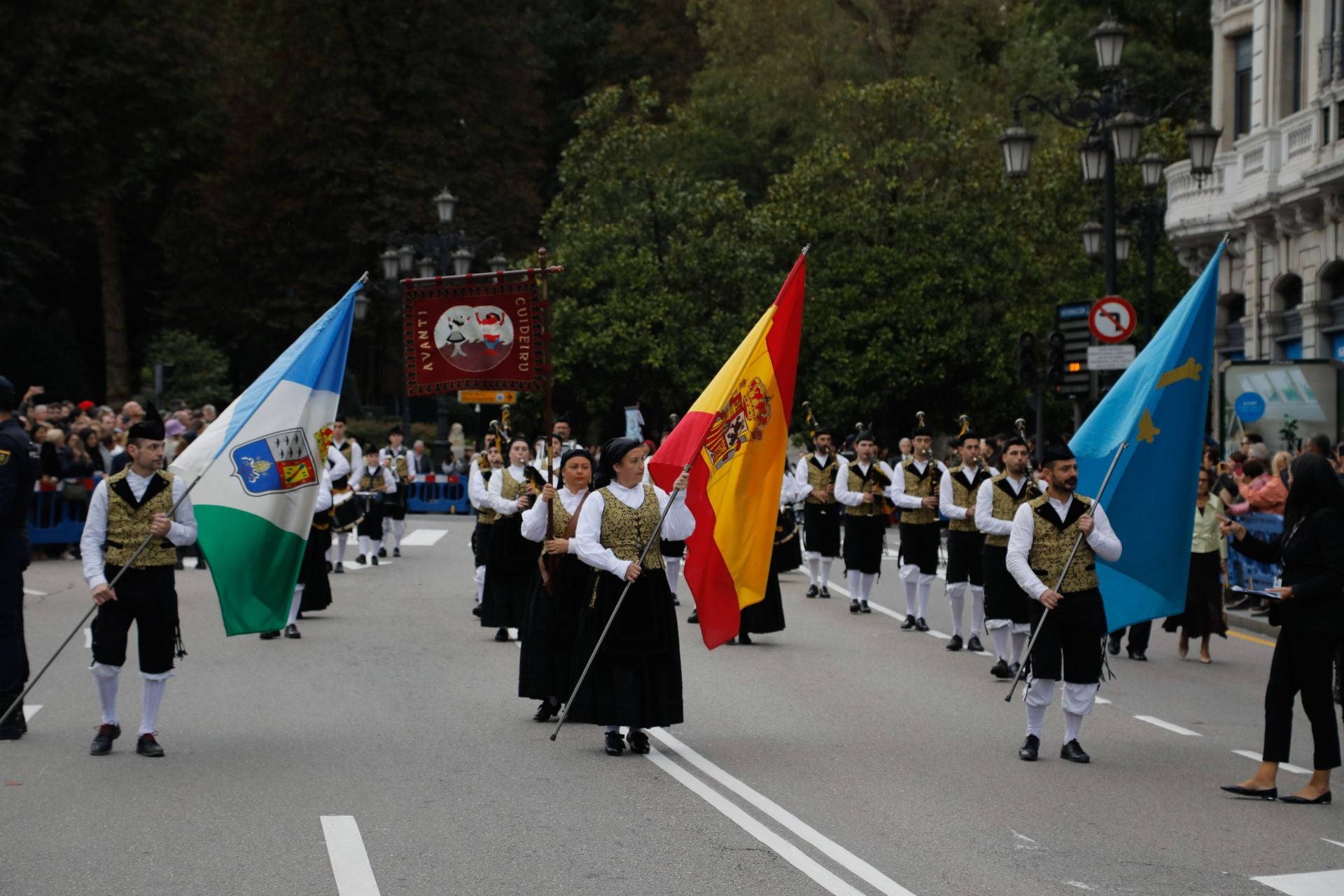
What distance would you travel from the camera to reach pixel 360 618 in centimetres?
1733

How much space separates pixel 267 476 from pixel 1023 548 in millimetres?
4460

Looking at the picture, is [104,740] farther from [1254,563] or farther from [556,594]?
[1254,563]

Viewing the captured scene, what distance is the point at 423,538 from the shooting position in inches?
1193

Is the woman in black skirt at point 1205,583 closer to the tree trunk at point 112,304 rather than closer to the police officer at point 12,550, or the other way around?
the police officer at point 12,550

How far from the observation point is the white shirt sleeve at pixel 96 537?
9.59 m

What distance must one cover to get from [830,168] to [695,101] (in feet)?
33.6

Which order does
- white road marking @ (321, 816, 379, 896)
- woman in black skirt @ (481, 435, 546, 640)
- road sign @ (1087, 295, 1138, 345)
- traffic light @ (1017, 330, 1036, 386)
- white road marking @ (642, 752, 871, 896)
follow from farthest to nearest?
1. traffic light @ (1017, 330, 1036, 386)
2. road sign @ (1087, 295, 1138, 345)
3. woman in black skirt @ (481, 435, 546, 640)
4. white road marking @ (642, 752, 871, 896)
5. white road marking @ (321, 816, 379, 896)

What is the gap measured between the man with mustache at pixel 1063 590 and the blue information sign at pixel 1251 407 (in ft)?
48.7

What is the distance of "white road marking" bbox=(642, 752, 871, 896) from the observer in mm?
6922

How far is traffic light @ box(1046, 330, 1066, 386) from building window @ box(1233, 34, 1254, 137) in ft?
51.7

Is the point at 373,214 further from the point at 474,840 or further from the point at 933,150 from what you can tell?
the point at 474,840

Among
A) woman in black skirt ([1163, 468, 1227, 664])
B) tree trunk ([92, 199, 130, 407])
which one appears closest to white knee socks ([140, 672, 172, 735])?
woman in black skirt ([1163, 468, 1227, 664])

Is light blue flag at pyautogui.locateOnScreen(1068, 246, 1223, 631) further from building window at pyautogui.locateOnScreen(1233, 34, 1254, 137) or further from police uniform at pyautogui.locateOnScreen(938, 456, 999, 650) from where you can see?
building window at pyautogui.locateOnScreen(1233, 34, 1254, 137)

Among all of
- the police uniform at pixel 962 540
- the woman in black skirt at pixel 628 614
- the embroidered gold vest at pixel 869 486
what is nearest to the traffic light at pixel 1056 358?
the embroidered gold vest at pixel 869 486
